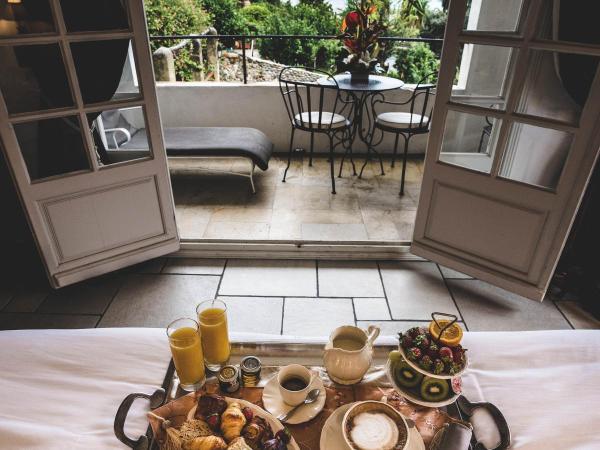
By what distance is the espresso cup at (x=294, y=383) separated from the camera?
1.00 meters

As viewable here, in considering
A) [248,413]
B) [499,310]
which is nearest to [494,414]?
[248,413]

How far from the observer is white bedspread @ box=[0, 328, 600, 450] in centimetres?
101

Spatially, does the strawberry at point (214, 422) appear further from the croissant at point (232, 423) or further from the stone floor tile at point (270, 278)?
the stone floor tile at point (270, 278)

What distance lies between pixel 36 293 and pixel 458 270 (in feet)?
7.86

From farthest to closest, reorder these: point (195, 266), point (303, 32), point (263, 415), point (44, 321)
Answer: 1. point (303, 32)
2. point (195, 266)
3. point (44, 321)
4. point (263, 415)

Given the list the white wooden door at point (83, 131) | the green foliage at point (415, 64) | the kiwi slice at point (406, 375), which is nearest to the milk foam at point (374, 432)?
the kiwi slice at point (406, 375)

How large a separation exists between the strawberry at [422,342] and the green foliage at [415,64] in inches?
213

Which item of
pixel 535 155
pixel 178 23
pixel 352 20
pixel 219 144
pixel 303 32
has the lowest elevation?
pixel 219 144

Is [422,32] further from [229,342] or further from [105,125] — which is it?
[229,342]

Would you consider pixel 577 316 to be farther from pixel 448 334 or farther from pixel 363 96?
pixel 363 96

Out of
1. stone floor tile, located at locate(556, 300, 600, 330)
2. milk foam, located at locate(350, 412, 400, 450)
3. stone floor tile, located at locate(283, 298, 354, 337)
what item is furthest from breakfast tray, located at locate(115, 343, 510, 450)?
stone floor tile, located at locate(556, 300, 600, 330)

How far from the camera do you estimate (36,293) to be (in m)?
2.38

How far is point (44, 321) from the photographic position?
218cm

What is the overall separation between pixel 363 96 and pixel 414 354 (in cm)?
308
